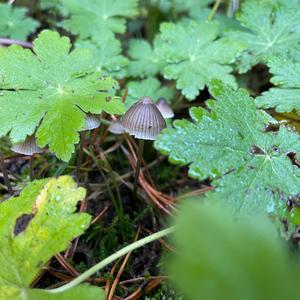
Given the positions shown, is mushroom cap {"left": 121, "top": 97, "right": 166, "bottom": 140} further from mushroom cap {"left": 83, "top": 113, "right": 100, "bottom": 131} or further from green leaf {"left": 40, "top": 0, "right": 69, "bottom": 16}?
green leaf {"left": 40, "top": 0, "right": 69, "bottom": 16}

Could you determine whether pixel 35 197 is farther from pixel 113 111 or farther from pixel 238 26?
pixel 238 26

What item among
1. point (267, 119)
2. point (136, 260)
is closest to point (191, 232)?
point (267, 119)


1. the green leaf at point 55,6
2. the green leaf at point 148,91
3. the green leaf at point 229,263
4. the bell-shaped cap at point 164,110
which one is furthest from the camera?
the green leaf at point 55,6

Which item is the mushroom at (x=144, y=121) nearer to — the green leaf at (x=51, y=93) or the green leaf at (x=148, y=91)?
the green leaf at (x=51, y=93)

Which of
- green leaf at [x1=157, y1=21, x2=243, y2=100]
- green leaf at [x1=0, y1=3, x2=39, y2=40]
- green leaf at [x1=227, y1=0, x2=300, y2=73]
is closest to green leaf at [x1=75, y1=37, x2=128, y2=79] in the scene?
green leaf at [x1=157, y1=21, x2=243, y2=100]

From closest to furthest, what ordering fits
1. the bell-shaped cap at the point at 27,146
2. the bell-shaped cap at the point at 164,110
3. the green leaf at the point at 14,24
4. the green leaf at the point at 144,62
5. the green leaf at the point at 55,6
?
the bell-shaped cap at the point at 27,146, the bell-shaped cap at the point at 164,110, the green leaf at the point at 144,62, the green leaf at the point at 14,24, the green leaf at the point at 55,6

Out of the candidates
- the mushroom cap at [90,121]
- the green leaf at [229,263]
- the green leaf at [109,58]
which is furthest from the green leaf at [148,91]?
the green leaf at [229,263]

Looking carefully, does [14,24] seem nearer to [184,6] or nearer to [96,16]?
[96,16]

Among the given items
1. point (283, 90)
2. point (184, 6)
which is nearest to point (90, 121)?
point (283, 90)
